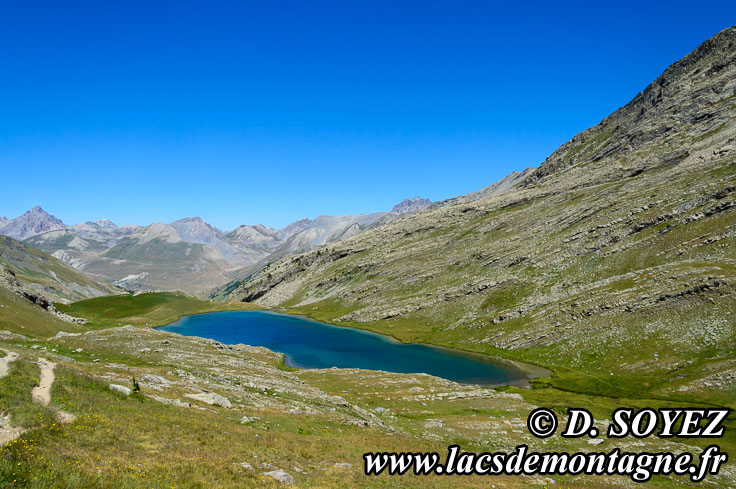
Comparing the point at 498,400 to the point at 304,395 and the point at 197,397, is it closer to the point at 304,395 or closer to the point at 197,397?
the point at 304,395

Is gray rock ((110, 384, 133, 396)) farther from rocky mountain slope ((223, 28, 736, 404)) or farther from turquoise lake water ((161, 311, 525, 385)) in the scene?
rocky mountain slope ((223, 28, 736, 404))

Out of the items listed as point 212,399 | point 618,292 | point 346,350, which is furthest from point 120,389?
point 618,292

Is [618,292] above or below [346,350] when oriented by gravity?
above

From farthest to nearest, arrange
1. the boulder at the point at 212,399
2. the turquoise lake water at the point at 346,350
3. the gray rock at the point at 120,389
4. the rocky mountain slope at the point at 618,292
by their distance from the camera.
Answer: the turquoise lake water at the point at 346,350, the rocky mountain slope at the point at 618,292, the boulder at the point at 212,399, the gray rock at the point at 120,389

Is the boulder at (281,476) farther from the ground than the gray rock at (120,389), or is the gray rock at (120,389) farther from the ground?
the gray rock at (120,389)

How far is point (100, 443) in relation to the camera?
20688 millimetres

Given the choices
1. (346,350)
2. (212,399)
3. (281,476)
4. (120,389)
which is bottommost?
→ (346,350)

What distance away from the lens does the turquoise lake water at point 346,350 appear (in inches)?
3949

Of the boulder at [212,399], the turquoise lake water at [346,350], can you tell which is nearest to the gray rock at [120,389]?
the boulder at [212,399]

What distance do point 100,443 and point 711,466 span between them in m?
58.9

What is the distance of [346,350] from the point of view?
128875 millimetres

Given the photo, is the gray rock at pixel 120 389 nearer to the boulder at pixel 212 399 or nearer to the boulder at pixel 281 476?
the boulder at pixel 212 399

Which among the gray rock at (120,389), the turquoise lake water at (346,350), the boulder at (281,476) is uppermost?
the gray rock at (120,389)

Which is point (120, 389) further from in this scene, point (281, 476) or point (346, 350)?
point (346, 350)
